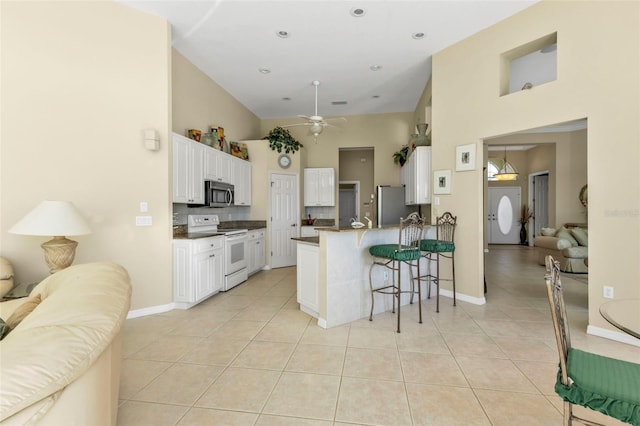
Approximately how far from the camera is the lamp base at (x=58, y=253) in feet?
8.68

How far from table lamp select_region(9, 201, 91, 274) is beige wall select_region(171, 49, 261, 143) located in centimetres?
196

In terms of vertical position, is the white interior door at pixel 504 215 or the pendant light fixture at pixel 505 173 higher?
the pendant light fixture at pixel 505 173

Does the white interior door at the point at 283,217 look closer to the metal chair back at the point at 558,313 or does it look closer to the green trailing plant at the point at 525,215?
the metal chair back at the point at 558,313

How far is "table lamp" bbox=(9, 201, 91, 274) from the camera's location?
247cm

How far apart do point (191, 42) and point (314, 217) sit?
4.31 m

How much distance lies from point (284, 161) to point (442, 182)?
3365 mm

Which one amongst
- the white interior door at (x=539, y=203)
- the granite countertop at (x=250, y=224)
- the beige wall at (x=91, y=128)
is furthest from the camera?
the white interior door at (x=539, y=203)

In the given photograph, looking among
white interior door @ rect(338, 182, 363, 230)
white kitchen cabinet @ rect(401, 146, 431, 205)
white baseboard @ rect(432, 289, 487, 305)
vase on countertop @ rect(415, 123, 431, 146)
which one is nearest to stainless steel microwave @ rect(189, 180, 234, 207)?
white kitchen cabinet @ rect(401, 146, 431, 205)

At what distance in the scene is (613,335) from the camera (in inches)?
109

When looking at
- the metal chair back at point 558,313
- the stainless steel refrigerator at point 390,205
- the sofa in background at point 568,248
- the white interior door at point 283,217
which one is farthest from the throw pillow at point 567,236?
the metal chair back at point 558,313

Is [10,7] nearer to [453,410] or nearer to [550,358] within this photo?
[453,410]

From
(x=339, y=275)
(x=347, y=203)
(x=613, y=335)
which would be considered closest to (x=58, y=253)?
(x=339, y=275)

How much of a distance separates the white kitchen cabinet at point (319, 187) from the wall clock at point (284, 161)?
626mm

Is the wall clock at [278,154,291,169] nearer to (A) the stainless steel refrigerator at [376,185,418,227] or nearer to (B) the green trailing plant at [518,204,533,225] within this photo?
(A) the stainless steel refrigerator at [376,185,418,227]
